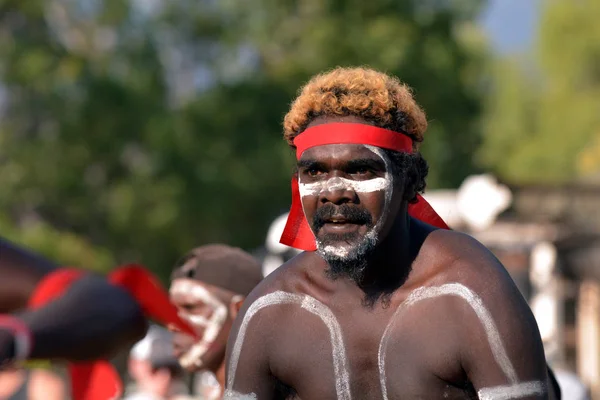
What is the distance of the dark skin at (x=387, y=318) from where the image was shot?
12.0ft

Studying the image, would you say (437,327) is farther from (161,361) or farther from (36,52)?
(36,52)

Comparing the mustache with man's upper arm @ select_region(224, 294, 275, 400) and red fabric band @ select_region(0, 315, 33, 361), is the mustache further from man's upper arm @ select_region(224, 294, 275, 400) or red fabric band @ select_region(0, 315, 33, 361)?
red fabric band @ select_region(0, 315, 33, 361)

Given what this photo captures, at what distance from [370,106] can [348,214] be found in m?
0.33

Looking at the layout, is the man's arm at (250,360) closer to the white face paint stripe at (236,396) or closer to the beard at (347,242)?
the white face paint stripe at (236,396)

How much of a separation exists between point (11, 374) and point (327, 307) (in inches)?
187

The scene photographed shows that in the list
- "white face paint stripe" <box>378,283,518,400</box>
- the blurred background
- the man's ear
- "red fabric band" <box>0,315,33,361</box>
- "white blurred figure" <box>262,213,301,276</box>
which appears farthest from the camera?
the blurred background

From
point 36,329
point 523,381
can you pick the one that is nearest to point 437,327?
point 523,381

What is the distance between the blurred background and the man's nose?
14.5m

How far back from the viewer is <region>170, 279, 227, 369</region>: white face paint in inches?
244

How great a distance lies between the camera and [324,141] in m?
3.80

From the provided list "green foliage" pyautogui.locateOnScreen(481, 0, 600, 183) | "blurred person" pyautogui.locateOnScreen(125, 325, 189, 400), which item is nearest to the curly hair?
"blurred person" pyautogui.locateOnScreen(125, 325, 189, 400)

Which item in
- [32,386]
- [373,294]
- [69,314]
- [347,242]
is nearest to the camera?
[347,242]

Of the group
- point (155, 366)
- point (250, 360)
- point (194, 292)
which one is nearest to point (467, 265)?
point (250, 360)

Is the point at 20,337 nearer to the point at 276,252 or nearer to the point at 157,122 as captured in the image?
the point at 276,252
